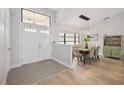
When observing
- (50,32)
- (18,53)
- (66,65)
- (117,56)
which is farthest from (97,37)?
(18,53)

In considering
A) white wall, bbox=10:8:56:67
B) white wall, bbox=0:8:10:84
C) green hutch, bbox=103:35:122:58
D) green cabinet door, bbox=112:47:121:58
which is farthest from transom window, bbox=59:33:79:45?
white wall, bbox=0:8:10:84

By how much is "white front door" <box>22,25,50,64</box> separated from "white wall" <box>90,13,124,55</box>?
432 cm

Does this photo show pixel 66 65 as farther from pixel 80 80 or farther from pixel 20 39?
pixel 20 39

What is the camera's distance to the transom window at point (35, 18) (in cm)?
462

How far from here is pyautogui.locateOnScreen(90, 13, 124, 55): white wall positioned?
6.03 m

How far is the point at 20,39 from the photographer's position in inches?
168

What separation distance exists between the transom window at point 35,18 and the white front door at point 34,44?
1.15ft

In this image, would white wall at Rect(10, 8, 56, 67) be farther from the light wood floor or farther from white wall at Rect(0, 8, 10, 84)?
the light wood floor

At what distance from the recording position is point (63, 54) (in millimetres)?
4543

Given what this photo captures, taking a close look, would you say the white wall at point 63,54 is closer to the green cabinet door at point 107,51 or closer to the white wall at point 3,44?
the white wall at point 3,44

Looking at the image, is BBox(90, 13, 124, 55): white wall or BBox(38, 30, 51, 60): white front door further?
BBox(90, 13, 124, 55): white wall

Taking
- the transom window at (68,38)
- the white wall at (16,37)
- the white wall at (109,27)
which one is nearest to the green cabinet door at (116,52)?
the white wall at (109,27)
